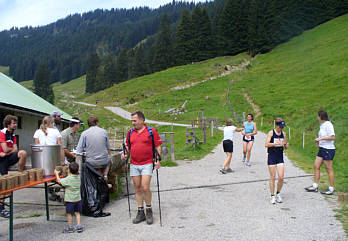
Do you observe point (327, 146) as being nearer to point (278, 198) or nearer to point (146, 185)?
point (278, 198)

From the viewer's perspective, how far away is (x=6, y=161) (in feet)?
22.3

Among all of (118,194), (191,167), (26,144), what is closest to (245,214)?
(118,194)

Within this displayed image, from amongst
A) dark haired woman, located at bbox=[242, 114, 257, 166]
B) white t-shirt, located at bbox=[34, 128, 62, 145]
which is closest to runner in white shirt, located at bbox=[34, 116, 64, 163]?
white t-shirt, located at bbox=[34, 128, 62, 145]

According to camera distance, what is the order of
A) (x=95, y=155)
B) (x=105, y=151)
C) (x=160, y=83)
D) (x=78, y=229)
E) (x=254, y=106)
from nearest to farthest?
(x=78, y=229) → (x=95, y=155) → (x=105, y=151) → (x=254, y=106) → (x=160, y=83)

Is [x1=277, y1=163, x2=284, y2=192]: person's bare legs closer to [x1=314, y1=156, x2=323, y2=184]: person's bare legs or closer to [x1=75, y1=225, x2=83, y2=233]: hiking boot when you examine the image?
[x1=314, y1=156, x2=323, y2=184]: person's bare legs

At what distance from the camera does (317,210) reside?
6.88 metres

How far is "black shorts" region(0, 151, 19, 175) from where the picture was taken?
675 centimetres

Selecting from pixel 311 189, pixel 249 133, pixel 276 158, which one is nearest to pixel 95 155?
pixel 276 158

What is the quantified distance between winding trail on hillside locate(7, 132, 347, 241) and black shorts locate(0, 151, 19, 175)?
1.00 m

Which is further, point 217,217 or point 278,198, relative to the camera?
point 278,198

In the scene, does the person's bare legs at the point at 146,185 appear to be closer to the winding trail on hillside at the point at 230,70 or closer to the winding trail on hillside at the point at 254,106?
the winding trail on hillside at the point at 254,106

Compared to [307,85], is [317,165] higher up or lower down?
lower down

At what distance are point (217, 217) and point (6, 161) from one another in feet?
14.7

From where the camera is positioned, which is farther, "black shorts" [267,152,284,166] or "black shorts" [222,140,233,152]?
"black shorts" [222,140,233,152]
